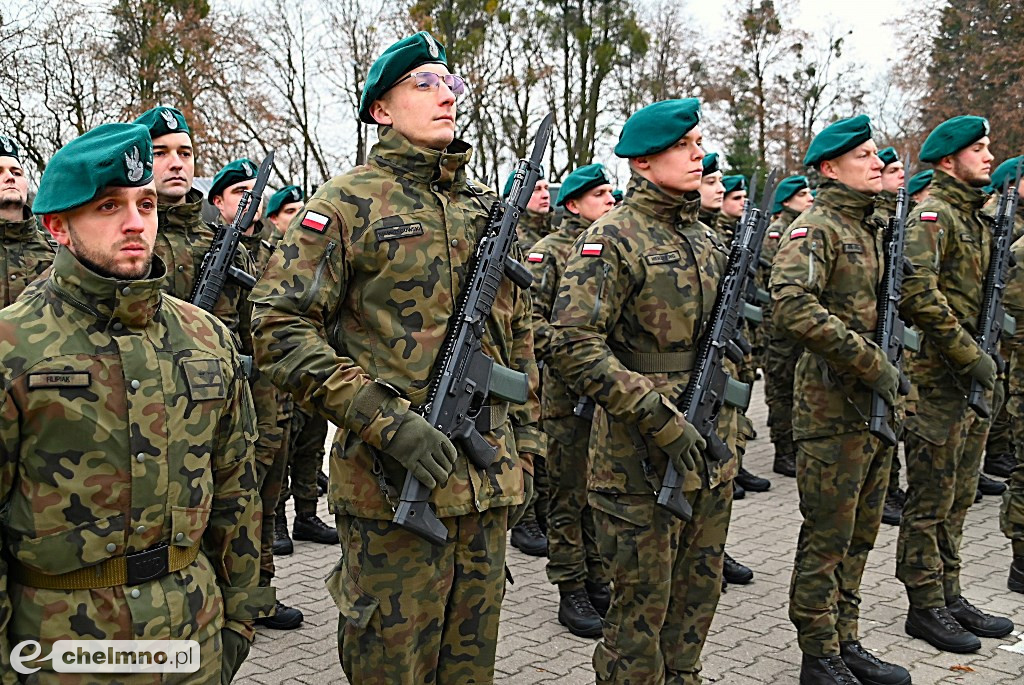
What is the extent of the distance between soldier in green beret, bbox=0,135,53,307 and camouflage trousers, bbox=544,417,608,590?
3.11 metres

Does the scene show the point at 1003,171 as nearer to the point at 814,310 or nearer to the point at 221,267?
the point at 814,310

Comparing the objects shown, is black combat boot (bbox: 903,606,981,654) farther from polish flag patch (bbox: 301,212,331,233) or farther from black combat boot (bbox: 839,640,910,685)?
polish flag patch (bbox: 301,212,331,233)

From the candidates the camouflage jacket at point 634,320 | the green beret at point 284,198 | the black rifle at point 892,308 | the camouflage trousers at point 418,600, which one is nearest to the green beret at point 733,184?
the green beret at point 284,198

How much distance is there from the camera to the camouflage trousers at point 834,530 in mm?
4820

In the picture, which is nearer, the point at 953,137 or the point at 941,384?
the point at 941,384

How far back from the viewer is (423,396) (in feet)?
11.1

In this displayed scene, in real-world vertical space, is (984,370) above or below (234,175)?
below

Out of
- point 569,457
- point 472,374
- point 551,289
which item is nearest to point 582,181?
point 551,289

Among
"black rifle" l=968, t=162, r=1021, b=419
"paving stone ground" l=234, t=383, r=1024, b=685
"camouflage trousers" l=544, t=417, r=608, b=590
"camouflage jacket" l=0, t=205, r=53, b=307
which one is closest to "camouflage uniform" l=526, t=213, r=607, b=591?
"camouflage trousers" l=544, t=417, r=608, b=590

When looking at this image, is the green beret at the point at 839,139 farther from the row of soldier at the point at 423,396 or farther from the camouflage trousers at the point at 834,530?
the camouflage trousers at the point at 834,530

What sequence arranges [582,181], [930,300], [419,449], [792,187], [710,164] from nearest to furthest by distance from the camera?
[419,449], [930,300], [582,181], [710,164], [792,187]

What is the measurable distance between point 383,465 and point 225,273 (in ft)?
9.19

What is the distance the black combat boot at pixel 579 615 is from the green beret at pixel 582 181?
2.86 m

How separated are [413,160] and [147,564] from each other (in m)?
1.55
